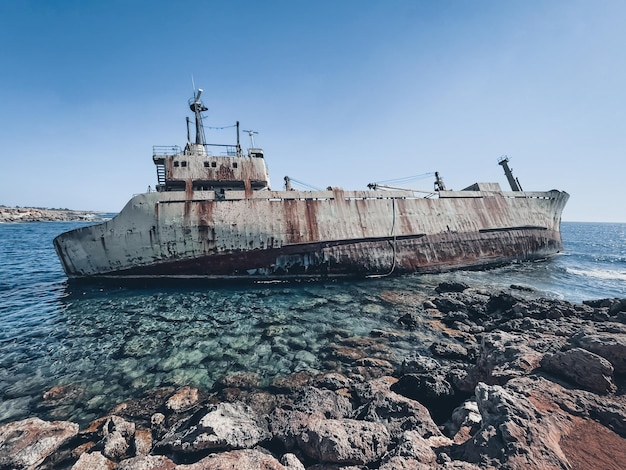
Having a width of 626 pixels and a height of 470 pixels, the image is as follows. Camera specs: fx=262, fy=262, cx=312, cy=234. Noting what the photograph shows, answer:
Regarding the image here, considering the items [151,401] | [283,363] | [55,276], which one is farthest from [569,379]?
[55,276]

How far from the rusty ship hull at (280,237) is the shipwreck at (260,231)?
0.06m

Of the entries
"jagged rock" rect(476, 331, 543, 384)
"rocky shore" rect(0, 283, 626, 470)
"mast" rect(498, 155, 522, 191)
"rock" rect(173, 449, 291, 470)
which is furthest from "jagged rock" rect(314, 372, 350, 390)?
"mast" rect(498, 155, 522, 191)

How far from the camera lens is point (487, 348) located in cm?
661

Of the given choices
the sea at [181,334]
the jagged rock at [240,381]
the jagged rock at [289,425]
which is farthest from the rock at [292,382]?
the jagged rock at [289,425]

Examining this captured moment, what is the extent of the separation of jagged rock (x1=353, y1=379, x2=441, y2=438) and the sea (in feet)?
6.03

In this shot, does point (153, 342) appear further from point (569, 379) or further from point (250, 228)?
point (569, 379)

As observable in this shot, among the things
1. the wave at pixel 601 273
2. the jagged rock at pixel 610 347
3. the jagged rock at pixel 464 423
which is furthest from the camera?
the wave at pixel 601 273

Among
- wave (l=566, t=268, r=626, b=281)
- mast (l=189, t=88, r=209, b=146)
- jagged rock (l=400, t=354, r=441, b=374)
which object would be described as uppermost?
mast (l=189, t=88, r=209, b=146)

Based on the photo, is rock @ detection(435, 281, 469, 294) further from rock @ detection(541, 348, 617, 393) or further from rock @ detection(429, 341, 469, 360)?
rock @ detection(541, 348, 617, 393)

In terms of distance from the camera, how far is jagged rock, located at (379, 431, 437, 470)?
3.40 meters

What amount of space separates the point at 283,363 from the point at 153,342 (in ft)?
15.5

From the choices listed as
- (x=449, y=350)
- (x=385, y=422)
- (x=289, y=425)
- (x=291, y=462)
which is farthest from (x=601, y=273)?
(x=291, y=462)

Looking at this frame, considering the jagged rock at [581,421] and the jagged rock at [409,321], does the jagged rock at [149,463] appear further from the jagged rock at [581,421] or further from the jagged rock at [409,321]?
the jagged rock at [409,321]

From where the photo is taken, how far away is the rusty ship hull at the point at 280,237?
15.2 meters
